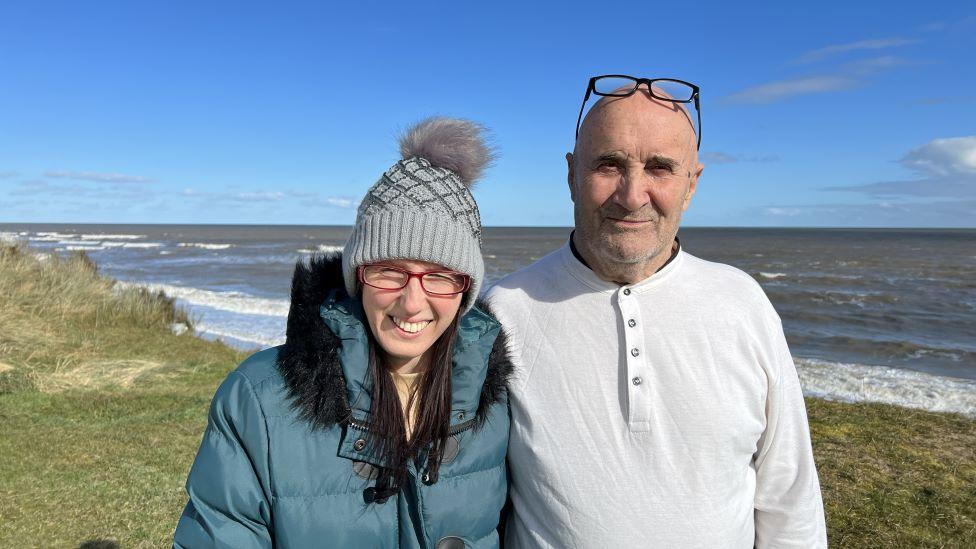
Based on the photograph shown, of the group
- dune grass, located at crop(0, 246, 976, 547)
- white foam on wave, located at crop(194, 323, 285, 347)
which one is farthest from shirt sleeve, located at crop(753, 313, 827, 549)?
white foam on wave, located at crop(194, 323, 285, 347)

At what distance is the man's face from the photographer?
2199mm

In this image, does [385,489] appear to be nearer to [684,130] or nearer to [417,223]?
[417,223]

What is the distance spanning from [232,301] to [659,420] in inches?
703

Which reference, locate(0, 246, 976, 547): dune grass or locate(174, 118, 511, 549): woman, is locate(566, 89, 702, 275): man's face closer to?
locate(174, 118, 511, 549): woman

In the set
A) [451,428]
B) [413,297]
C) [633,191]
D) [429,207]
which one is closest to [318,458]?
[451,428]

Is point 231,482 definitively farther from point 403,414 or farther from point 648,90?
point 648,90

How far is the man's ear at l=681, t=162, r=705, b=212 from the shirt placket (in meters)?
0.37

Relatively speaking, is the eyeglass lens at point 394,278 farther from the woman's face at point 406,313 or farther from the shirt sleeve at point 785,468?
the shirt sleeve at point 785,468

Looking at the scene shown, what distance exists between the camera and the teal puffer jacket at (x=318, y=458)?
1833 mm

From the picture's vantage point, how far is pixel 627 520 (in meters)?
2.15

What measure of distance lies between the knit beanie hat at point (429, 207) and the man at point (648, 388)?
404mm

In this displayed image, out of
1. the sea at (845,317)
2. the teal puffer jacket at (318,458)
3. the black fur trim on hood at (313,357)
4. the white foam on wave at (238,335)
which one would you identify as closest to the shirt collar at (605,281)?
the teal puffer jacket at (318,458)

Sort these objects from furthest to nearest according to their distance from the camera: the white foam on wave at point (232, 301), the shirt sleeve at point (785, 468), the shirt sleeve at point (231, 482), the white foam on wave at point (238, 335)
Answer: the white foam on wave at point (232, 301), the white foam on wave at point (238, 335), the shirt sleeve at point (785, 468), the shirt sleeve at point (231, 482)

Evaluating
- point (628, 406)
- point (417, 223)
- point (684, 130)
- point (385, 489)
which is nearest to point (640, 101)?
point (684, 130)
